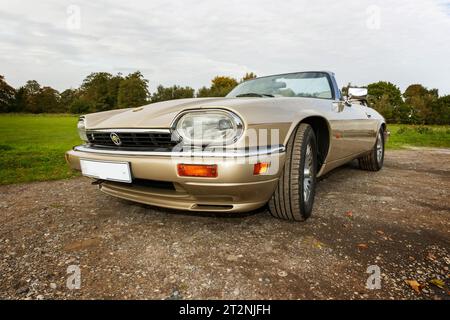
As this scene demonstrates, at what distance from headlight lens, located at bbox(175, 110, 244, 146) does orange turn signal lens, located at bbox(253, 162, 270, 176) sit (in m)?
0.20

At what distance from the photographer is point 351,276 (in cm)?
150

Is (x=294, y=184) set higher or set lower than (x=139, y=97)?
lower

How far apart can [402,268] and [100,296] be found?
1.56 meters

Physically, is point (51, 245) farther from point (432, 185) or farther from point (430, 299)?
point (432, 185)

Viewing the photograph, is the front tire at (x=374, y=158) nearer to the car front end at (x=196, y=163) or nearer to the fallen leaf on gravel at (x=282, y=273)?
the car front end at (x=196, y=163)

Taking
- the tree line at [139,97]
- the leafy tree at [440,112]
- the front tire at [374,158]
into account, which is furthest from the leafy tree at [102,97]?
the front tire at [374,158]

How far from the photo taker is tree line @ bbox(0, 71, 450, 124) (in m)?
35.0

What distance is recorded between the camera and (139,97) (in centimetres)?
4541

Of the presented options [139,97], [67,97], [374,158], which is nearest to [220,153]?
[374,158]

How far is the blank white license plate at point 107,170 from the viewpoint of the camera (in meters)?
1.87

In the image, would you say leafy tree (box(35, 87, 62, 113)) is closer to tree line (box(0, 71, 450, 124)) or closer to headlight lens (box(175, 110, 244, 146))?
tree line (box(0, 71, 450, 124))

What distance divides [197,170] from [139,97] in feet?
154

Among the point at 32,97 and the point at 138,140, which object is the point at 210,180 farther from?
the point at 32,97

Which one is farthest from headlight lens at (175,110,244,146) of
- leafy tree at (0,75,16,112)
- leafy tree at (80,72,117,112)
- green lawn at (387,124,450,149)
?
leafy tree at (0,75,16,112)
